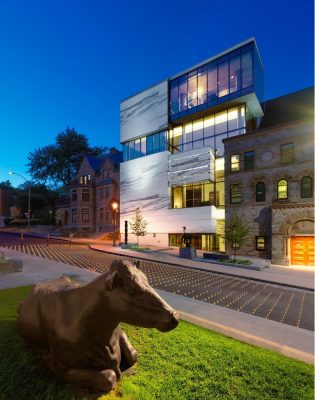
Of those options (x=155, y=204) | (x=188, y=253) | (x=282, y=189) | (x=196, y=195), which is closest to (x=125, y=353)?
(x=188, y=253)

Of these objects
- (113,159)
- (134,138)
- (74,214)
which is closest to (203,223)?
(134,138)

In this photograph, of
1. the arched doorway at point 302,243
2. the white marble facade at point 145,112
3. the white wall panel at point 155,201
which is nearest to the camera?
the arched doorway at point 302,243

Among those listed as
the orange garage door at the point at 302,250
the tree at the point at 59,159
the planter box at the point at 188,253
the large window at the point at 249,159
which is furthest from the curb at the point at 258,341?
the tree at the point at 59,159

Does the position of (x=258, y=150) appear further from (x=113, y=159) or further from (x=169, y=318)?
(x=113, y=159)

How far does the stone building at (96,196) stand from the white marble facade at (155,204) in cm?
743

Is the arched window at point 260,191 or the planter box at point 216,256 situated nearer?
the planter box at point 216,256

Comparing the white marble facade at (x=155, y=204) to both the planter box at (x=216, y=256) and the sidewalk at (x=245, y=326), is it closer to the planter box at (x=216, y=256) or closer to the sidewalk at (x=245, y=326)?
the planter box at (x=216, y=256)

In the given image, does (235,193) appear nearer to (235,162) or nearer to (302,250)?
(235,162)

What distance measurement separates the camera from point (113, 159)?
1823 inches

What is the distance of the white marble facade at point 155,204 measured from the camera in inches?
1149

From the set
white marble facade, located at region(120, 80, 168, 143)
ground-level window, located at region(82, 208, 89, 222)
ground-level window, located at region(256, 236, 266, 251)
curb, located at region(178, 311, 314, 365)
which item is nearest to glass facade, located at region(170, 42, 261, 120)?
white marble facade, located at region(120, 80, 168, 143)

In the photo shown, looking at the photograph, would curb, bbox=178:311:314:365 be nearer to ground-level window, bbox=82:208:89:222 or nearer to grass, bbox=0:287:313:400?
grass, bbox=0:287:313:400

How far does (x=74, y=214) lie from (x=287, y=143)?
130 feet

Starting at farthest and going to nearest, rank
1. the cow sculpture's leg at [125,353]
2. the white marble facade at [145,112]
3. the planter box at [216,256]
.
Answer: the white marble facade at [145,112], the planter box at [216,256], the cow sculpture's leg at [125,353]
